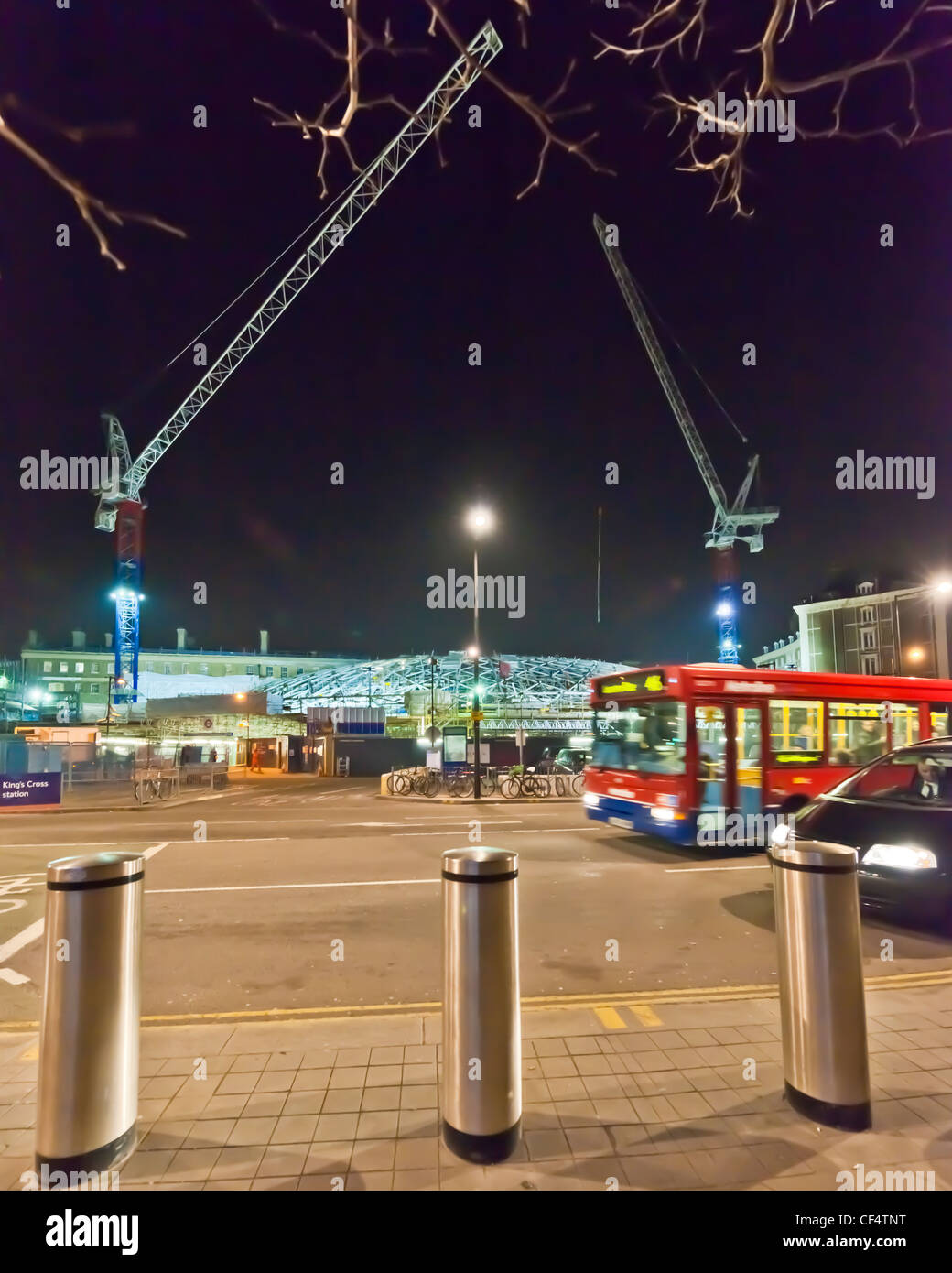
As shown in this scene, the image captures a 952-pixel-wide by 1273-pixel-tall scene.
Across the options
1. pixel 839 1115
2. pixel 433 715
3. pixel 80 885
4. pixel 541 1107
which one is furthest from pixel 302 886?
pixel 433 715

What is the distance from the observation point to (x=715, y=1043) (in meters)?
4.02

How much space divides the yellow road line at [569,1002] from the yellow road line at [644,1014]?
28 mm

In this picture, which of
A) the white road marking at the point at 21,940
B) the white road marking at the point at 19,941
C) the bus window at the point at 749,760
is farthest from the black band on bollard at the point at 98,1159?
the bus window at the point at 749,760

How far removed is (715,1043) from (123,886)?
331 centimetres

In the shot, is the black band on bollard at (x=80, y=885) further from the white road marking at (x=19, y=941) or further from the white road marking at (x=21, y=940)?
the white road marking at (x=21, y=940)

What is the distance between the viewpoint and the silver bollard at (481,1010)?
288cm

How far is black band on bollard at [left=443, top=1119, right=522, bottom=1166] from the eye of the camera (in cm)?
286

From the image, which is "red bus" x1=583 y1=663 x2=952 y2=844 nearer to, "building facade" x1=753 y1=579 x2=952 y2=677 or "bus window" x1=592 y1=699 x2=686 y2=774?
"bus window" x1=592 y1=699 x2=686 y2=774

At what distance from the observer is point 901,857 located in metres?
6.31

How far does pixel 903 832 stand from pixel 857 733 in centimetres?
626

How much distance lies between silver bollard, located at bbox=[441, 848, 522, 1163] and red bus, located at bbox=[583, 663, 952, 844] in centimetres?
792

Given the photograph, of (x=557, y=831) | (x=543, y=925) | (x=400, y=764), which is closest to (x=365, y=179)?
(x=400, y=764)

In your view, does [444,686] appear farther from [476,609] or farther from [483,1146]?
[483,1146]

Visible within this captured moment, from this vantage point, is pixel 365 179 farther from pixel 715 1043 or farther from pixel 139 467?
pixel 715 1043
